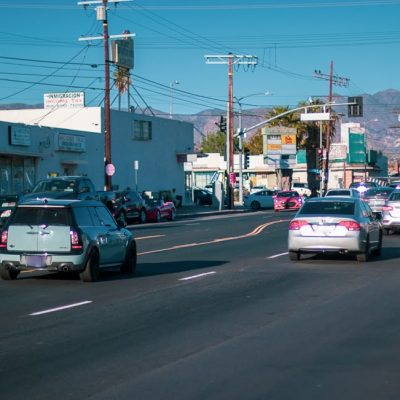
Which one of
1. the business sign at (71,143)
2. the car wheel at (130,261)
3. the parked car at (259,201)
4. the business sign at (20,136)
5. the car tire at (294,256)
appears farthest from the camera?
the parked car at (259,201)

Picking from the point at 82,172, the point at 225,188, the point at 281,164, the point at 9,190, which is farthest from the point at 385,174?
the point at 9,190

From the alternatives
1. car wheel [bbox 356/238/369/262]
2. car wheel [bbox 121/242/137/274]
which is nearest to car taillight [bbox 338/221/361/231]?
car wheel [bbox 356/238/369/262]

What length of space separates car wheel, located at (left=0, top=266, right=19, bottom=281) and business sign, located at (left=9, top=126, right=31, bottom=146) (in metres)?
29.4

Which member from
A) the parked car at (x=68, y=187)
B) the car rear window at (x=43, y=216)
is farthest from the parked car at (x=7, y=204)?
the car rear window at (x=43, y=216)

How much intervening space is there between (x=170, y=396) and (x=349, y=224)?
43.6 ft

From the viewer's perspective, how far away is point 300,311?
13211 millimetres

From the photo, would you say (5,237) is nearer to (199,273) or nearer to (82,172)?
(199,273)

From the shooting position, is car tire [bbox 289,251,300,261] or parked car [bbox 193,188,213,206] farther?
parked car [bbox 193,188,213,206]

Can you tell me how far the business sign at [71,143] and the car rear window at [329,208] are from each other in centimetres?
3152

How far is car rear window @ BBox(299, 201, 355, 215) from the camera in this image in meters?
21.1

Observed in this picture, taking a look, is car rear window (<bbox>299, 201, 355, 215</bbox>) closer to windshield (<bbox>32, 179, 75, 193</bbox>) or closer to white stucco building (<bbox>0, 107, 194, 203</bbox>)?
windshield (<bbox>32, 179, 75, 193</bbox>)

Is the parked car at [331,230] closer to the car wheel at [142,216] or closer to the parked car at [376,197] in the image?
the parked car at [376,197]

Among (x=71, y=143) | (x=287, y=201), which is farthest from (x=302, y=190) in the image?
(x=71, y=143)

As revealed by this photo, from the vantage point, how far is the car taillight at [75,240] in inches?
642
